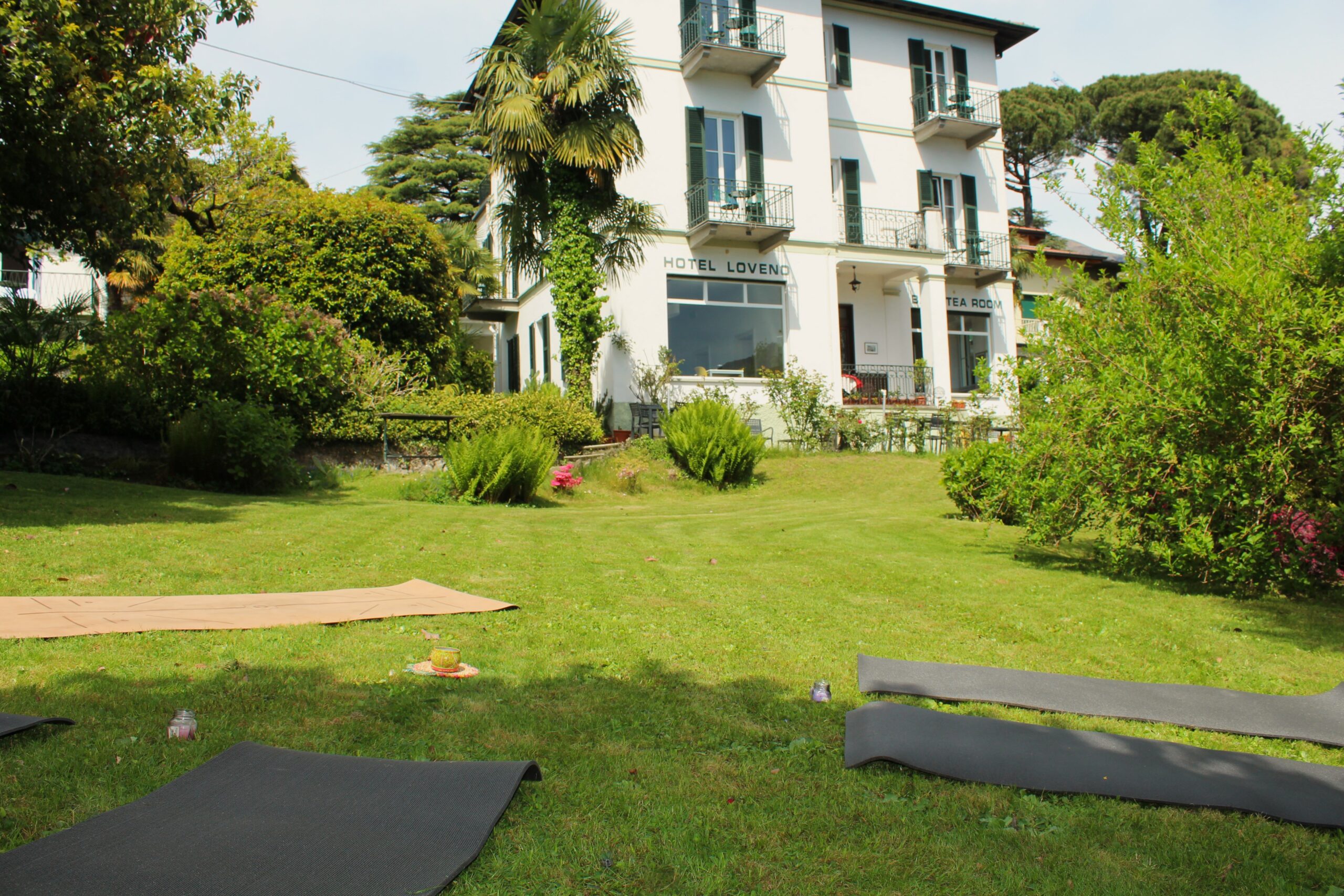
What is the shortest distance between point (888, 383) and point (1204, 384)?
15.8 metres

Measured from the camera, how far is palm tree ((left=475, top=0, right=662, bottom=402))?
16156 millimetres

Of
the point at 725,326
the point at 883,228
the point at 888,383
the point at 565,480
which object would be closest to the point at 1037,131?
the point at 883,228

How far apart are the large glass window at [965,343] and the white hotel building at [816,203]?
6cm

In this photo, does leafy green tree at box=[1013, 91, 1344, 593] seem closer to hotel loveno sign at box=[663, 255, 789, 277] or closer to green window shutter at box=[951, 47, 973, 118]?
hotel loveno sign at box=[663, 255, 789, 277]

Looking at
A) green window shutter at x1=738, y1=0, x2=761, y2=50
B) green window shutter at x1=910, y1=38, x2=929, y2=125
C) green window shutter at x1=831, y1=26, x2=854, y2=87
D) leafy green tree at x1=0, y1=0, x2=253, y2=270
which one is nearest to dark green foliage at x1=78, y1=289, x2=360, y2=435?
leafy green tree at x1=0, y1=0, x2=253, y2=270

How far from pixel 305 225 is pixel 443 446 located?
6181 millimetres

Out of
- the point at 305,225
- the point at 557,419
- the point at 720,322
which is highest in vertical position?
the point at 305,225

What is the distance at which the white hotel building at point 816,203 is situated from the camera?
1917 cm

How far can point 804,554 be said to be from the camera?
26.9 ft

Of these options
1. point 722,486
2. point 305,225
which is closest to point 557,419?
point 722,486

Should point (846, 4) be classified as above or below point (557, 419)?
above

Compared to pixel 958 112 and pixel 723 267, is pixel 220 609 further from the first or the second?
pixel 958 112

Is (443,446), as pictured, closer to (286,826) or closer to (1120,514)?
(1120,514)

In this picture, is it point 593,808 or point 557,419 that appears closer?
point 593,808
